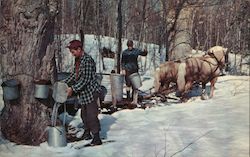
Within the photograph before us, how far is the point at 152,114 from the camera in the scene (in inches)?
327

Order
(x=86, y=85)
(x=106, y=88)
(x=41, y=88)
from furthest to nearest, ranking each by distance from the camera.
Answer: (x=106, y=88) < (x=41, y=88) < (x=86, y=85)

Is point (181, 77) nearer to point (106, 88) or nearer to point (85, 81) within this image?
point (106, 88)

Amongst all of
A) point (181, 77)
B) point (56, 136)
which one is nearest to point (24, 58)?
point (56, 136)

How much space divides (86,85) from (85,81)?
8 cm

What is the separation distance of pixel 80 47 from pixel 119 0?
305 inches

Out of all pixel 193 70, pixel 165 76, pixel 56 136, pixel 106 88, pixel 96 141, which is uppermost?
pixel 193 70

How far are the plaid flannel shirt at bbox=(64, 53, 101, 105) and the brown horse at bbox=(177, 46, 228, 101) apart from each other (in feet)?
15.2

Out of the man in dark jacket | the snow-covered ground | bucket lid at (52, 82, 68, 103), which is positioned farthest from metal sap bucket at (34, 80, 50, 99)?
the man in dark jacket

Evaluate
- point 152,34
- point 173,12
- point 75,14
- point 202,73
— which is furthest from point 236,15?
point 152,34

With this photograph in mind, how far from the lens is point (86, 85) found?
20.0 ft

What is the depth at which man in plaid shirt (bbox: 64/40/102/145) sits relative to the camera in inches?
238

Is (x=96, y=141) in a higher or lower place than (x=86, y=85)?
lower

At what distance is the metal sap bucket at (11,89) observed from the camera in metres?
6.13

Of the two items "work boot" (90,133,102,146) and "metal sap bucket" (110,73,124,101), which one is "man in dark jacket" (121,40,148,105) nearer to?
"metal sap bucket" (110,73,124,101)
